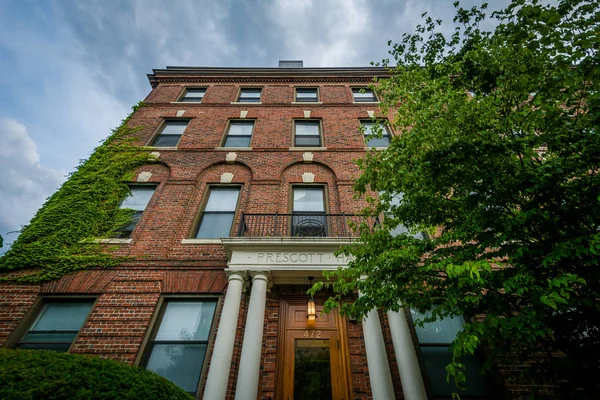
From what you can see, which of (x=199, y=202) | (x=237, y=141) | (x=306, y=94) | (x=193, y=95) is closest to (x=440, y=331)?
(x=199, y=202)

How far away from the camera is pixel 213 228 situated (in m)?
8.05

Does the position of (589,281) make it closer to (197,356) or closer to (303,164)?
(197,356)

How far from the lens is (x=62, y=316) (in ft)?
20.3

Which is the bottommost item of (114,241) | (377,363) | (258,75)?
(377,363)

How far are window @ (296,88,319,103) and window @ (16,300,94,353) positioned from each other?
11279 millimetres

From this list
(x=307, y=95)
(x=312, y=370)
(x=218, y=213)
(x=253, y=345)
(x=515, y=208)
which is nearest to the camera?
(x=515, y=208)

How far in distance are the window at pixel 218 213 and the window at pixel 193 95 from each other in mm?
6590

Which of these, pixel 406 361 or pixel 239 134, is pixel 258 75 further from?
pixel 406 361

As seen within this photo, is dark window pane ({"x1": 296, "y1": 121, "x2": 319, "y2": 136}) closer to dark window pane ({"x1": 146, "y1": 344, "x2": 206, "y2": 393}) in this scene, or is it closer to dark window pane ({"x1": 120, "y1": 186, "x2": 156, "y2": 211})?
dark window pane ({"x1": 120, "y1": 186, "x2": 156, "y2": 211})

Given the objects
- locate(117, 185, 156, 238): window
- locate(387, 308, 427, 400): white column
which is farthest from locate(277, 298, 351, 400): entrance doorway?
locate(117, 185, 156, 238): window

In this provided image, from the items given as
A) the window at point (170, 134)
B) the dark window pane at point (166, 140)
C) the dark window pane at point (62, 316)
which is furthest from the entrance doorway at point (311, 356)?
the window at point (170, 134)

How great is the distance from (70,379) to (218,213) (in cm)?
576

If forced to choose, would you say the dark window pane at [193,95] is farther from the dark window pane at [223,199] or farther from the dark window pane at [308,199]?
the dark window pane at [308,199]

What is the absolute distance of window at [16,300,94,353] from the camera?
5.78 meters
